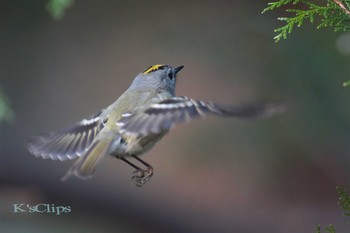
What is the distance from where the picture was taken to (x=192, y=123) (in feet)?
16.0

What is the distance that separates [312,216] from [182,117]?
10.0 ft

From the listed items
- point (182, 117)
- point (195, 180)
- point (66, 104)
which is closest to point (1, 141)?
point (66, 104)

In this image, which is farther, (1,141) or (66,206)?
(1,141)

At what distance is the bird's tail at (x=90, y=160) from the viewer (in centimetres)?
179

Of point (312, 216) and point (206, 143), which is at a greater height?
point (206, 143)

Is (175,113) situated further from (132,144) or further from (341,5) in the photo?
(341,5)

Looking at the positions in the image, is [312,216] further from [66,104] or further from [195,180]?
[66,104]

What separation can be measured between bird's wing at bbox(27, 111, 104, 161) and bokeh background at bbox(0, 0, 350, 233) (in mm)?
2383

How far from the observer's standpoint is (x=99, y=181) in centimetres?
470

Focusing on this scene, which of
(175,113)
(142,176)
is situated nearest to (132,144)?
→ (142,176)

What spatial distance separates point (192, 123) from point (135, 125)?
9.90 feet

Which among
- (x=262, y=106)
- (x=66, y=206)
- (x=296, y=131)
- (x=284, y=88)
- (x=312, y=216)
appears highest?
(x=284, y=88)

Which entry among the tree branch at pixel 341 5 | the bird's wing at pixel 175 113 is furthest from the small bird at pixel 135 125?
the tree branch at pixel 341 5

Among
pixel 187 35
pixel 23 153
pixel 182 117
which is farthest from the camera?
pixel 187 35
